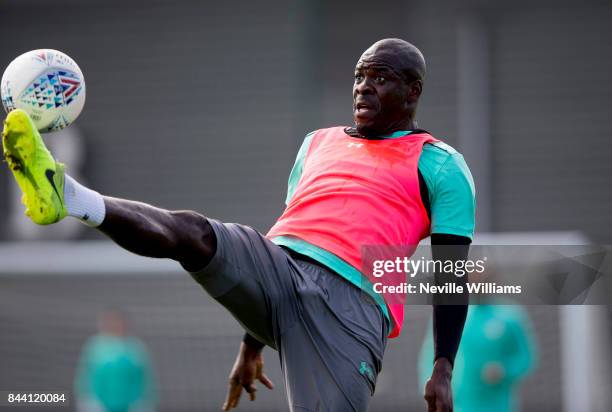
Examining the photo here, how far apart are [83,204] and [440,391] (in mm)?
1725

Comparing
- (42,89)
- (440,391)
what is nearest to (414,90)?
(440,391)

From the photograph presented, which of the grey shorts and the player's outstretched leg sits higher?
the player's outstretched leg

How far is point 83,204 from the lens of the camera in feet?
13.1

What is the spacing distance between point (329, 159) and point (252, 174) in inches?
405

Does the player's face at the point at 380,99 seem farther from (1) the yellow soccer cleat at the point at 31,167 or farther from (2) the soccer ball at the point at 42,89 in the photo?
(1) the yellow soccer cleat at the point at 31,167

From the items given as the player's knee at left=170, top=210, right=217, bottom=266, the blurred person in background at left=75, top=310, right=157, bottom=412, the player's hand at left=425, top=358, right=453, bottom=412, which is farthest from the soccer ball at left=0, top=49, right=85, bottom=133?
the blurred person in background at left=75, top=310, right=157, bottom=412

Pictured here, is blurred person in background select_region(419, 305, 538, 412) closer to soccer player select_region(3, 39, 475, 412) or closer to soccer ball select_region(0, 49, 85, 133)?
soccer player select_region(3, 39, 475, 412)

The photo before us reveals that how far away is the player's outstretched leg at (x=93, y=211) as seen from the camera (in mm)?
3855

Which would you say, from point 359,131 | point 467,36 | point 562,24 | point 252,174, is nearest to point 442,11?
point 467,36

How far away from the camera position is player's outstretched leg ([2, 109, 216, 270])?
3.86 m

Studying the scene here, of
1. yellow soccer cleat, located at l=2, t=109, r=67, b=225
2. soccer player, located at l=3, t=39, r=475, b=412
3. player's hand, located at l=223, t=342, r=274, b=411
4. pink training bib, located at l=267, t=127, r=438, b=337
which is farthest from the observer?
player's hand, located at l=223, t=342, r=274, b=411

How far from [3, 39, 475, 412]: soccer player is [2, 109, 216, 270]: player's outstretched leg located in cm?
1

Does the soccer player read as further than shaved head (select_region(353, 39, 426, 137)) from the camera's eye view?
No

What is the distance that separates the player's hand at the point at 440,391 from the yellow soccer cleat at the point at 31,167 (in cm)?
177
